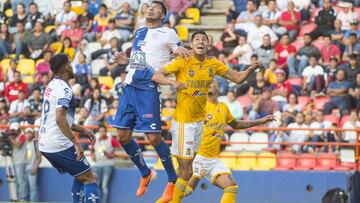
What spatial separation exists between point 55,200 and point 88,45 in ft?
17.2

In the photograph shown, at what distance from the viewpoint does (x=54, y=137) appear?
586 inches

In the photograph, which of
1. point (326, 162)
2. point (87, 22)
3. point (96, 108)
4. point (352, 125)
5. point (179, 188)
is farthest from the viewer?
point (87, 22)

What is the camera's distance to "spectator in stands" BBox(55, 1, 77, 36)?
29234mm

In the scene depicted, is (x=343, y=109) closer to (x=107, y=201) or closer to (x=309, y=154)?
(x=309, y=154)

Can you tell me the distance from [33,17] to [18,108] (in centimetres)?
402

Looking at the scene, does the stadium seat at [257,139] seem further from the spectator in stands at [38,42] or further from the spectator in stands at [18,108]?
the spectator in stands at [38,42]

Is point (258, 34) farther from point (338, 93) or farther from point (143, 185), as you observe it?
point (143, 185)

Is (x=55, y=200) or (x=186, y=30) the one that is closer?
(x=55, y=200)

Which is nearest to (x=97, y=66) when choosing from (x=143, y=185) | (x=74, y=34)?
(x=74, y=34)

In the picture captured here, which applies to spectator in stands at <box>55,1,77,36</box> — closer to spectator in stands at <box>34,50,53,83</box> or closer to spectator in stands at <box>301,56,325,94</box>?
spectator in stands at <box>34,50,53,83</box>

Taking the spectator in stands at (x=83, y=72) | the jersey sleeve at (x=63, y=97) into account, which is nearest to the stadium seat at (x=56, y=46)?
the spectator in stands at (x=83, y=72)

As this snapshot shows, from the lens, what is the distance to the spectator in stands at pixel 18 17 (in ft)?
97.8

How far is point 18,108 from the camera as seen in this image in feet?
86.9

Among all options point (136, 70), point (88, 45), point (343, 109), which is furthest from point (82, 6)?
point (136, 70)
